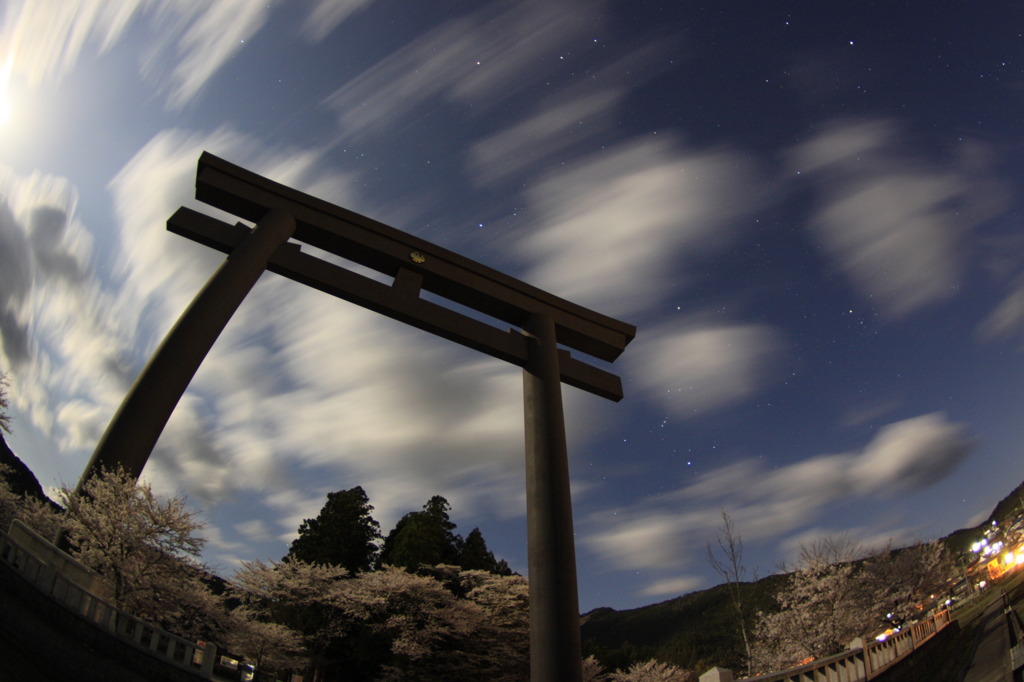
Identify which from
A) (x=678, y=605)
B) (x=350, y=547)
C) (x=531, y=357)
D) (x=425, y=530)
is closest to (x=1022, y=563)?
(x=425, y=530)

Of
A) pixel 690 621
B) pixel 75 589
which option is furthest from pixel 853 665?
pixel 690 621

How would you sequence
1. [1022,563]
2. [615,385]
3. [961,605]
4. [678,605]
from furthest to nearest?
[678,605], [1022,563], [961,605], [615,385]

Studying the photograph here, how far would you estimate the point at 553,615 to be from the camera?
736 centimetres

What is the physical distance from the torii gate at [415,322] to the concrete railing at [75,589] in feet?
6.98

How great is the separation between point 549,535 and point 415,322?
169 inches

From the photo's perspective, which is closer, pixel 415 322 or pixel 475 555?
pixel 415 322

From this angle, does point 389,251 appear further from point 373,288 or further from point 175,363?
point 175,363

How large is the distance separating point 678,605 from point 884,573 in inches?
4706

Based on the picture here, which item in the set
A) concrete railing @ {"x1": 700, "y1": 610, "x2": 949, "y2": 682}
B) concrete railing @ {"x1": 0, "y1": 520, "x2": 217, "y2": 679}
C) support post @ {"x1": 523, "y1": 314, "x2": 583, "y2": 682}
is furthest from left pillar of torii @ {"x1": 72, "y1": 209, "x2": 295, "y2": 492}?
concrete railing @ {"x1": 700, "y1": 610, "x2": 949, "y2": 682}

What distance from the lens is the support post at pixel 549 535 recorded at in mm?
7215

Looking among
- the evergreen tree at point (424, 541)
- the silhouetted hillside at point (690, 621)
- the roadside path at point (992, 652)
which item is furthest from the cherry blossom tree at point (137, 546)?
the silhouetted hillside at point (690, 621)

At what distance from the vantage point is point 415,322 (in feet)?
32.2

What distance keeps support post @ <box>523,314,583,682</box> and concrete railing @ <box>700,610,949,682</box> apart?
1.77 meters

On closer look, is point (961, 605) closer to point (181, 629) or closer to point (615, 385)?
point (615, 385)
